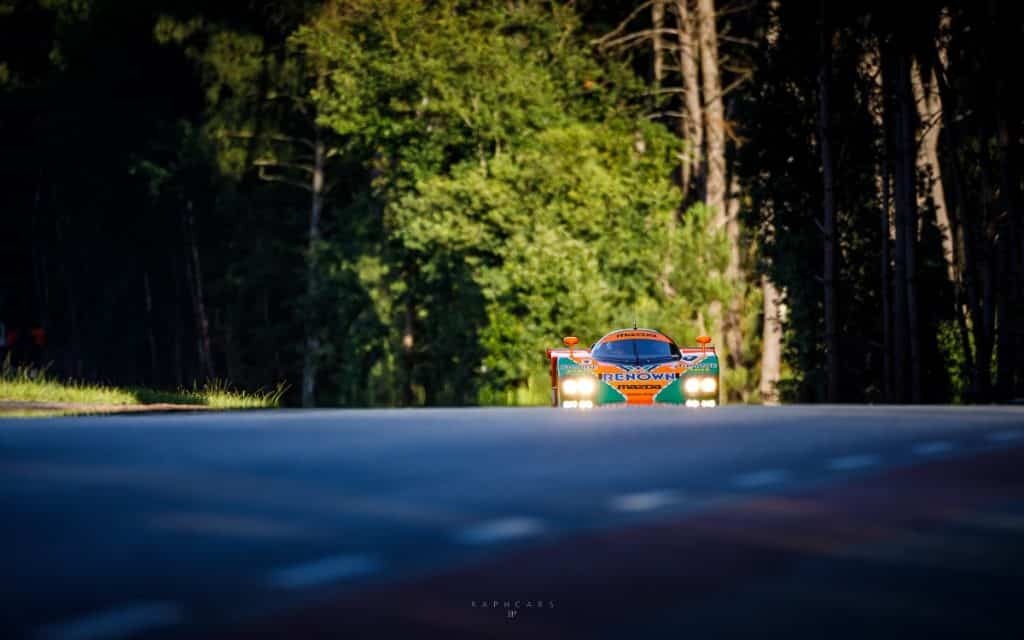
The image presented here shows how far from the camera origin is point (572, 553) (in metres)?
8.09

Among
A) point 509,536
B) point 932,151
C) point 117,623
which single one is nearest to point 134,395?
point 509,536

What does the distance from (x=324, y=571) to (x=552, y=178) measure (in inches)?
1364

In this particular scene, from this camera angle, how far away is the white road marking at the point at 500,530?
8320mm

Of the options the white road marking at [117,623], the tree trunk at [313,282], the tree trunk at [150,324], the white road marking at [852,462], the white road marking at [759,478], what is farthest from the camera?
the tree trunk at [150,324]

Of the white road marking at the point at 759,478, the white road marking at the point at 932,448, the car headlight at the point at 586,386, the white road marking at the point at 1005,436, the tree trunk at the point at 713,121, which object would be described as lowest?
the white road marking at the point at 759,478

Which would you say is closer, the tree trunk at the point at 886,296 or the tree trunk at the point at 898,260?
the tree trunk at the point at 898,260

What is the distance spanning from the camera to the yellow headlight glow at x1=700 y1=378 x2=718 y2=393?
21984mm

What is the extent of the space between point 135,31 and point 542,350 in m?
30.7

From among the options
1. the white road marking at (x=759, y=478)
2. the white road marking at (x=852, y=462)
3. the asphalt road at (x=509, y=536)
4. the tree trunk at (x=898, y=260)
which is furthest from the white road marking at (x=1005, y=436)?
the tree trunk at (x=898, y=260)

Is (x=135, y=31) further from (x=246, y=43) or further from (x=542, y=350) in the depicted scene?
(x=542, y=350)

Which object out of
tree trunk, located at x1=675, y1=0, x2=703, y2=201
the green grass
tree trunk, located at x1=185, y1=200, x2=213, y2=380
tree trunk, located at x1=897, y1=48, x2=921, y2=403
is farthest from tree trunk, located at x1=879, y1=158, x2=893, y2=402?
tree trunk, located at x1=185, y1=200, x2=213, y2=380

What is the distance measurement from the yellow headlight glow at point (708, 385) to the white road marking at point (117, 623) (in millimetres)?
15569

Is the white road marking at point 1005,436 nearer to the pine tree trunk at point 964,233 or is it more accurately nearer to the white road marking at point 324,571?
the white road marking at point 324,571

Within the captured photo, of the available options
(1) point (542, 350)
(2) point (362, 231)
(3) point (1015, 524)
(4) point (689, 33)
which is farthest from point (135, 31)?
(3) point (1015, 524)
